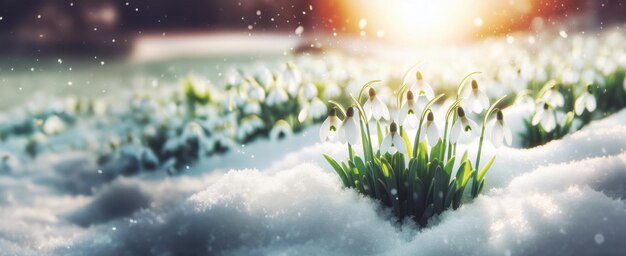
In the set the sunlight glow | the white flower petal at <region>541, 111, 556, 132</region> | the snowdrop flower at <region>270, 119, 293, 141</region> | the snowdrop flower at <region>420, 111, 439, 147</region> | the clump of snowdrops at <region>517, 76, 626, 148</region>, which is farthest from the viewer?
the sunlight glow

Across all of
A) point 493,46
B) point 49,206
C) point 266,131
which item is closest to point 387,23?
point 493,46

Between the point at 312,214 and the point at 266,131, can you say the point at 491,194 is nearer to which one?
the point at 312,214

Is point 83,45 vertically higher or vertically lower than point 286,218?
higher

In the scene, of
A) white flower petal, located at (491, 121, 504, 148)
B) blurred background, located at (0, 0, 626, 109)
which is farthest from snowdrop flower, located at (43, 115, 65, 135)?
white flower petal, located at (491, 121, 504, 148)

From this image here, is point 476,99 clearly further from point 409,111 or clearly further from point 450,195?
point 450,195

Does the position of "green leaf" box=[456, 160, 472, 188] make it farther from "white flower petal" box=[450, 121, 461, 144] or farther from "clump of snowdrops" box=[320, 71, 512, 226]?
"white flower petal" box=[450, 121, 461, 144]

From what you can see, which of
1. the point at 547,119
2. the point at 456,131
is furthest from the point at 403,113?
the point at 547,119

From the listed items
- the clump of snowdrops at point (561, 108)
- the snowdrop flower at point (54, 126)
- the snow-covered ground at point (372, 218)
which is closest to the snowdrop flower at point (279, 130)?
the snow-covered ground at point (372, 218)
